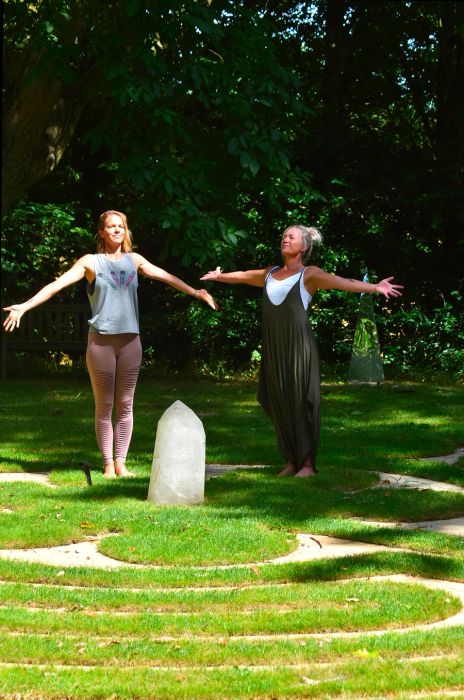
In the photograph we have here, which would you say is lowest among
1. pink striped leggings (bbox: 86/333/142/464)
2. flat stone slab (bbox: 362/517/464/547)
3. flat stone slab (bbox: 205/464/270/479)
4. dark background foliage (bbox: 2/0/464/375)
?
flat stone slab (bbox: 362/517/464/547)

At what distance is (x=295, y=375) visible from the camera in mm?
8812

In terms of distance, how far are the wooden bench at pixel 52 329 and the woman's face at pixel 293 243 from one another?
951 cm

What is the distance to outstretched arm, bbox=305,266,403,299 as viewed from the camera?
834 cm

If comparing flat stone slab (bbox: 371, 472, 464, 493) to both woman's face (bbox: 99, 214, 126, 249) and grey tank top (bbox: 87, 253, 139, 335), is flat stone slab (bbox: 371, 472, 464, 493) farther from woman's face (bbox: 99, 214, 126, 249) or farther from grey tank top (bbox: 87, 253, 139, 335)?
woman's face (bbox: 99, 214, 126, 249)

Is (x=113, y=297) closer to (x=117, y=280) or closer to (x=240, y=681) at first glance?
(x=117, y=280)

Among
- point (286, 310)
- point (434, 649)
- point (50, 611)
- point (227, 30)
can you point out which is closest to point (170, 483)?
point (286, 310)

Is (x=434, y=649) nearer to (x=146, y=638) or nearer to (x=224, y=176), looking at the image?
(x=146, y=638)

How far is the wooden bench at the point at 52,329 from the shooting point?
18.0m

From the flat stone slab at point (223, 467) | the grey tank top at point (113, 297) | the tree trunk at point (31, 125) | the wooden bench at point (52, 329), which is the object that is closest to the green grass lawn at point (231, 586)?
the flat stone slab at point (223, 467)

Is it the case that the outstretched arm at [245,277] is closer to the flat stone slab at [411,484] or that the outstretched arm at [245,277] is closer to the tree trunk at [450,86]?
the flat stone slab at [411,484]

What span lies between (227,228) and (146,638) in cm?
996

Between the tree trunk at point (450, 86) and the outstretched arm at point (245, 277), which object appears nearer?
the outstretched arm at point (245, 277)

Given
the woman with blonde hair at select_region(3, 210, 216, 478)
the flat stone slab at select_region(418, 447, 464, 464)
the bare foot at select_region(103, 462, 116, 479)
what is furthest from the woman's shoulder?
the bare foot at select_region(103, 462, 116, 479)

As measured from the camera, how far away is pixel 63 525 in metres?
7.01
